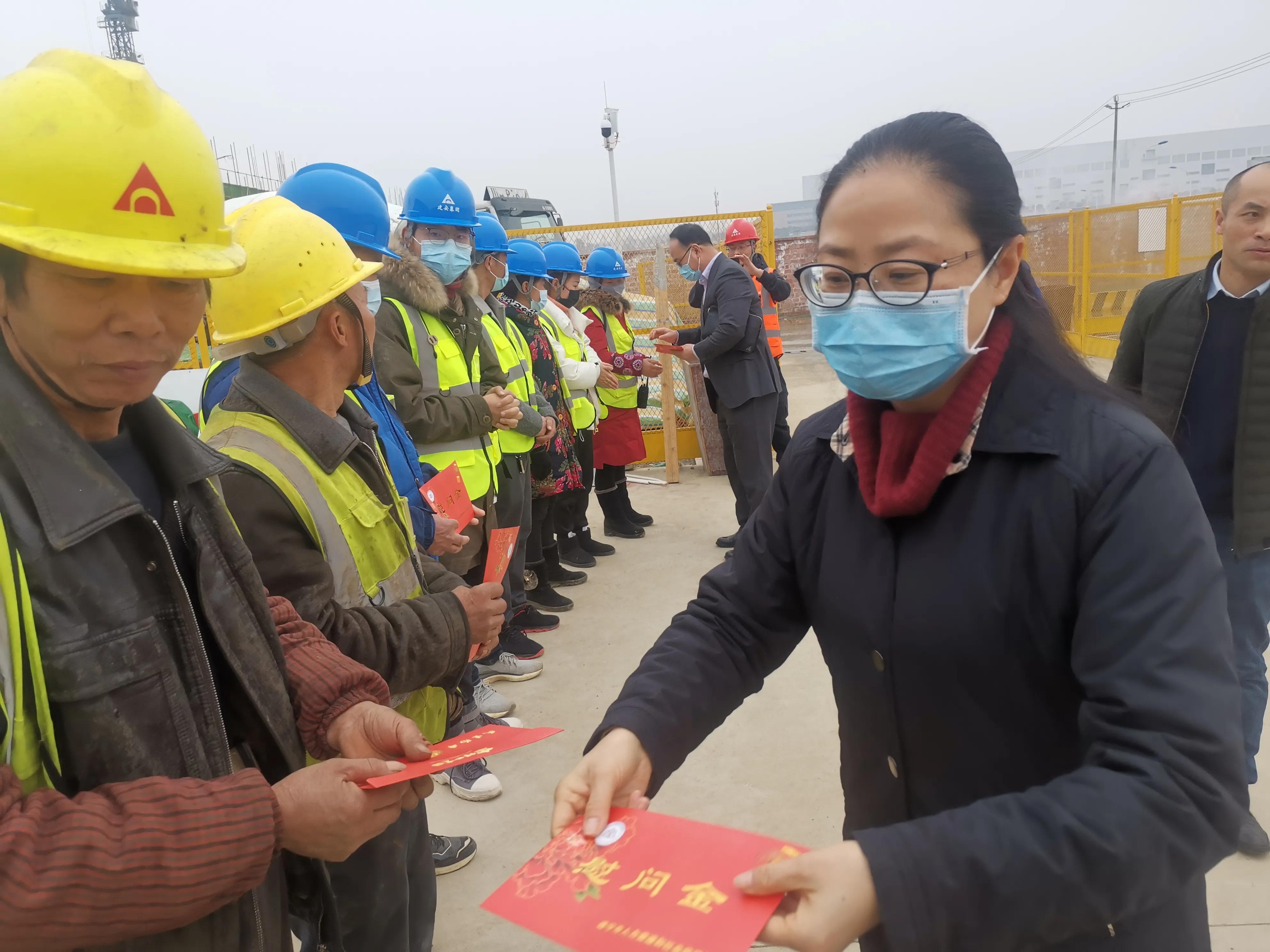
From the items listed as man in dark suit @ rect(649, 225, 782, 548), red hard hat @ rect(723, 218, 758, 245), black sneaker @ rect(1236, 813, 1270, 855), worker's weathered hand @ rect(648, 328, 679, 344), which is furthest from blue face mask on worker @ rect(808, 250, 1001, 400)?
red hard hat @ rect(723, 218, 758, 245)

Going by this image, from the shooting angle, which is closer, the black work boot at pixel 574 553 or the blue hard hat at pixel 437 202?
the blue hard hat at pixel 437 202

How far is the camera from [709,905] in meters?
1.01

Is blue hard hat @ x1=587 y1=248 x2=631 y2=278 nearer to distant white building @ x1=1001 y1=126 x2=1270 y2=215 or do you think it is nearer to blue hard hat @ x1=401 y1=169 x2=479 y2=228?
blue hard hat @ x1=401 y1=169 x2=479 y2=228

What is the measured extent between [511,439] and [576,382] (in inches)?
61.7

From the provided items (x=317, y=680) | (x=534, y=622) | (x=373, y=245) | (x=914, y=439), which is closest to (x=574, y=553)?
(x=534, y=622)

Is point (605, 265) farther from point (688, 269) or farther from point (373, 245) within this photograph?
point (373, 245)

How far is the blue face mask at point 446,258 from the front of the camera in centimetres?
A: 397

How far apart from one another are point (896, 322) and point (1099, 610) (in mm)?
552

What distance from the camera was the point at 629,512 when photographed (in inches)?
286

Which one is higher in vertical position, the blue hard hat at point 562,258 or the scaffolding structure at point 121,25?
the scaffolding structure at point 121,25

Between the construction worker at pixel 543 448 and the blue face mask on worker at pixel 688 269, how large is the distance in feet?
3.52

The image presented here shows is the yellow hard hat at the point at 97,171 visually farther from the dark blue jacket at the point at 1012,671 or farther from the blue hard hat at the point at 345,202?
the blue hard hat at the point at 345,202

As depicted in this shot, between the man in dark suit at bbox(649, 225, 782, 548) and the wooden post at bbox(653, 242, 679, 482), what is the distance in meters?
2.29

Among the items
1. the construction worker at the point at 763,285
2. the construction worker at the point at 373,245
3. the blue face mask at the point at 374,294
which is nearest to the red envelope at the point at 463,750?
the construction worker at the point at 373,245
